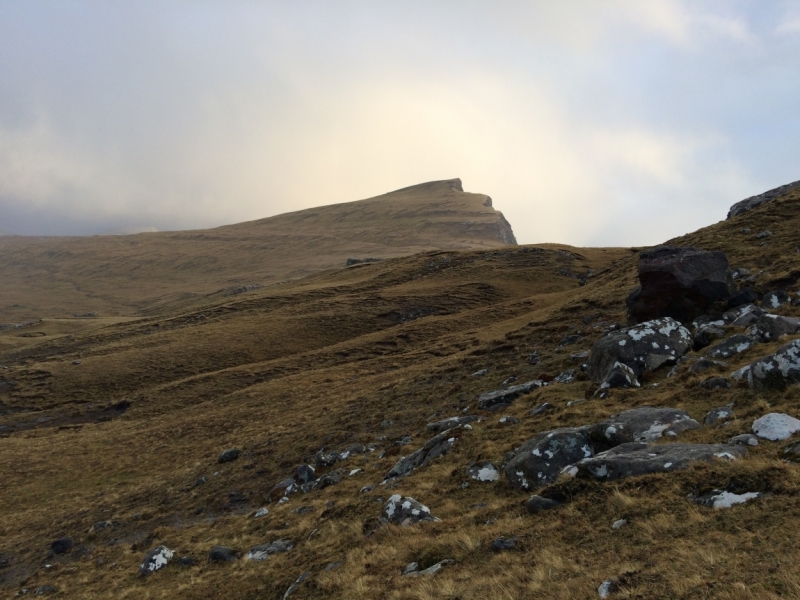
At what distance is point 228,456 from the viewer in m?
26.8

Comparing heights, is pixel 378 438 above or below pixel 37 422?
above

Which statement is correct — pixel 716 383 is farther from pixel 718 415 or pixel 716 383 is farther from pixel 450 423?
pixel 450 423

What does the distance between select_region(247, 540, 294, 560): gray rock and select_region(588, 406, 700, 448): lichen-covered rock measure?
29.3 feet

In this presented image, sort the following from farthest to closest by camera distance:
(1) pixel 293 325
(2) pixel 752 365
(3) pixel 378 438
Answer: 1. (1) pixel 293 325
2. (3) pixel 378 438
3. (2) pixel 752 365

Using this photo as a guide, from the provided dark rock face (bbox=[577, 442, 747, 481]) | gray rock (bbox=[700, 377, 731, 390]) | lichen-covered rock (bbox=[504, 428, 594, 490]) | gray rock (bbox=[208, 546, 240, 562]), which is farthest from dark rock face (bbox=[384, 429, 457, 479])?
gray rock (bbox=[700, 377, 731, 390])

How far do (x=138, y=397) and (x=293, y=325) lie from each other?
20.8 m

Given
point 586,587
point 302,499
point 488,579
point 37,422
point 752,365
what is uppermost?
point 752,365

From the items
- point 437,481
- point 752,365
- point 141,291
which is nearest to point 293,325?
point 437,481

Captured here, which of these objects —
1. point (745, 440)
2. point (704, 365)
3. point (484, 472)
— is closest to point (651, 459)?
point (745, 440)

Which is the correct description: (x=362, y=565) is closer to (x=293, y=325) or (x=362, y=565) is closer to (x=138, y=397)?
(x=138, y=397)

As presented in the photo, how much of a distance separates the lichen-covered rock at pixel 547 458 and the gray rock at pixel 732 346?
23.6ft

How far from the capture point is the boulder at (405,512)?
12.3 meters

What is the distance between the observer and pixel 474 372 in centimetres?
2941

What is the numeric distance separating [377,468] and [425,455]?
2633 millimetres
